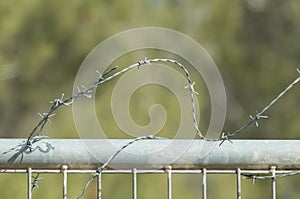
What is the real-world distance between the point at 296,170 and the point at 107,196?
14.7 ft

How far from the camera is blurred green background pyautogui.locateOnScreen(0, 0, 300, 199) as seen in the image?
719 cm

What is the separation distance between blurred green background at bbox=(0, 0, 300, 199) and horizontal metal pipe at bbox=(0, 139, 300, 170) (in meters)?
3.49

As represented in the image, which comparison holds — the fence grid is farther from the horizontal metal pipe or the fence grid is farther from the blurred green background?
the blurred green background

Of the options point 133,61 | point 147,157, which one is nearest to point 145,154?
point 147,157

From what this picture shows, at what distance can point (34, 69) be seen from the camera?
917cm

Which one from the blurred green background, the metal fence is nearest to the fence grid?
the metal fence

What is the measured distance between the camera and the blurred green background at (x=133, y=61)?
7.19 meters

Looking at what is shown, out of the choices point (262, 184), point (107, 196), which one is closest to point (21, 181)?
Answer: point (107, 196)

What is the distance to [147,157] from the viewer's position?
1.60m

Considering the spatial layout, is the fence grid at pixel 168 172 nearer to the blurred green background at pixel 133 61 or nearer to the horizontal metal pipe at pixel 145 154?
the horizontal metal pipe at pixel 145 154

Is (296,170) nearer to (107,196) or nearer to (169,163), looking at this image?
(169,163)

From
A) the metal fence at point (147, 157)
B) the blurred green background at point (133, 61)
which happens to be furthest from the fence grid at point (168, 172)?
the blurred green background at point (133, 61)

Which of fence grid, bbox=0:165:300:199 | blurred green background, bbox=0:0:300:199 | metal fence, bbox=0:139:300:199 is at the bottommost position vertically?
fence grid, bbox=0:165:300:199

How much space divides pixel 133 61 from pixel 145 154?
6.28 meters
